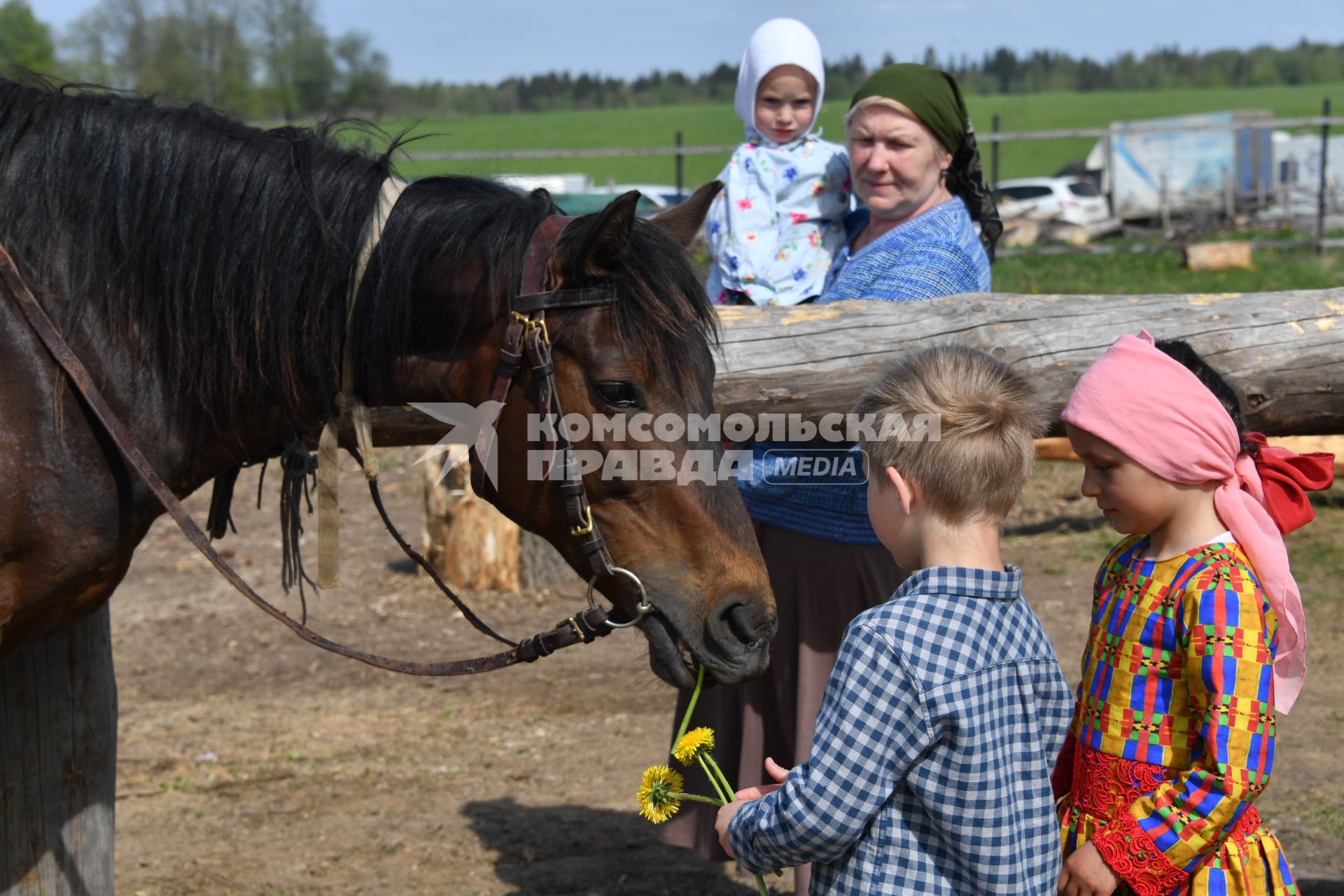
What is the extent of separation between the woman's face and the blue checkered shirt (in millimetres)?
1240

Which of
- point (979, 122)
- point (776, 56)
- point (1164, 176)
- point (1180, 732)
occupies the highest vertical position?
point (979, 122)

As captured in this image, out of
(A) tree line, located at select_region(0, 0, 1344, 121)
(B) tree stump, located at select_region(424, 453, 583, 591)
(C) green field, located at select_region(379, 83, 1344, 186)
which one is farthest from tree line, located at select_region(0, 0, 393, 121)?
(B) tree stump, located at select_region(424, 453, 583, 591)

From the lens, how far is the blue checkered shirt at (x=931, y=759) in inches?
55.8

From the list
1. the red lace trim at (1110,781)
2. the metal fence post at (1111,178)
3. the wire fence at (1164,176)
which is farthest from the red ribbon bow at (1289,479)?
the metal fence post at (1111,178)

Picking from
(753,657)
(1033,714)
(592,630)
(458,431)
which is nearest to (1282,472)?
(1033,714)

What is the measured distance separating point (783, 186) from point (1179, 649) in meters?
1.66

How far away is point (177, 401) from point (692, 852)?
2.19 metres

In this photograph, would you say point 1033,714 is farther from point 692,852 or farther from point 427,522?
point 427,522

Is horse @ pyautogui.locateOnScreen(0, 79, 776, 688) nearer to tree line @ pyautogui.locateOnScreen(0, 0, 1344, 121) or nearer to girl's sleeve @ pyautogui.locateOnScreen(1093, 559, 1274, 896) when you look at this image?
girl's sleeve @ pyautogui.locateOnScreen(1093, 559, 1274, 896)

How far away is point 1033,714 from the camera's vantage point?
150 cm

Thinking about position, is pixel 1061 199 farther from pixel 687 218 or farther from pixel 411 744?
pixel 687 218

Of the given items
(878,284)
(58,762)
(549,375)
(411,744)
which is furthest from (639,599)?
(411,744)

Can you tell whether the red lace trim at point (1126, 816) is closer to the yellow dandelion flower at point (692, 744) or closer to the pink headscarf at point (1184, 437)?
the pink headscarf at point (1184, 437)

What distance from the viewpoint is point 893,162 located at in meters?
2.51
